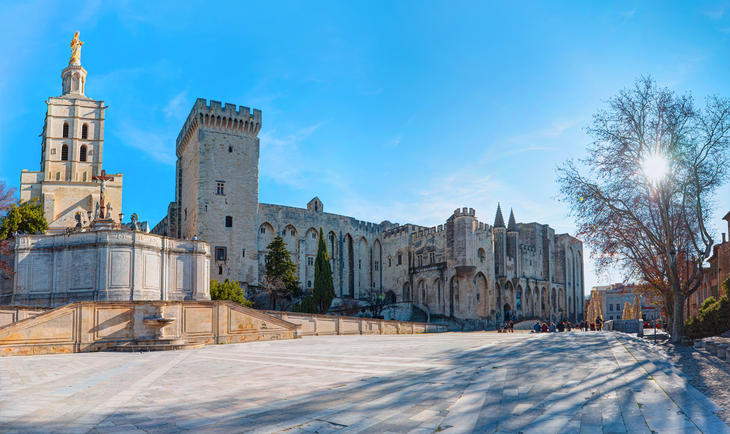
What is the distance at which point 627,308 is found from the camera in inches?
2606

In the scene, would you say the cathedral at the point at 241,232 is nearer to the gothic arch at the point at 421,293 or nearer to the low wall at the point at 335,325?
the gothic arch at the point at 421,293

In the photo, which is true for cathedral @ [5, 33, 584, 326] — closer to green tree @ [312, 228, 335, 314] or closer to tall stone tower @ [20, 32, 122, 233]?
tall stone tower @ [20, 32, 122, 233]

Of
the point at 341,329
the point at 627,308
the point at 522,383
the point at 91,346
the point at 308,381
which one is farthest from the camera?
the point at 627,308

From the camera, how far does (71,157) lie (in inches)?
1998

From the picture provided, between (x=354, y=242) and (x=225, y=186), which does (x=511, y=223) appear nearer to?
(x=354, y=242)

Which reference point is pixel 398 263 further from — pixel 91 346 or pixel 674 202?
pixel 91 346

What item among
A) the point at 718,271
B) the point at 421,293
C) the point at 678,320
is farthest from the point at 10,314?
the point at 421,293

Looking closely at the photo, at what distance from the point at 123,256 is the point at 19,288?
6081mm

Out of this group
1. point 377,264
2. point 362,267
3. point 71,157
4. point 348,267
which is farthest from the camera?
point 377,264

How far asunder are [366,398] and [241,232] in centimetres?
4114

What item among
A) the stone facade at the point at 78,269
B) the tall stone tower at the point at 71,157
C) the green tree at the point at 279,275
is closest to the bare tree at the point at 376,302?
the green tree at the point at 279,275

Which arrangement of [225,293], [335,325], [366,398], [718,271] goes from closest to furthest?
1. [366,398]
2. [335,325]
3. [718,271]
4. [225,293]

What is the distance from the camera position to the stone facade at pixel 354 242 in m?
46.3

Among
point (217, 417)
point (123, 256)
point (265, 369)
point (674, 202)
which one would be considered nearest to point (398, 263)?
point (123, 256)
